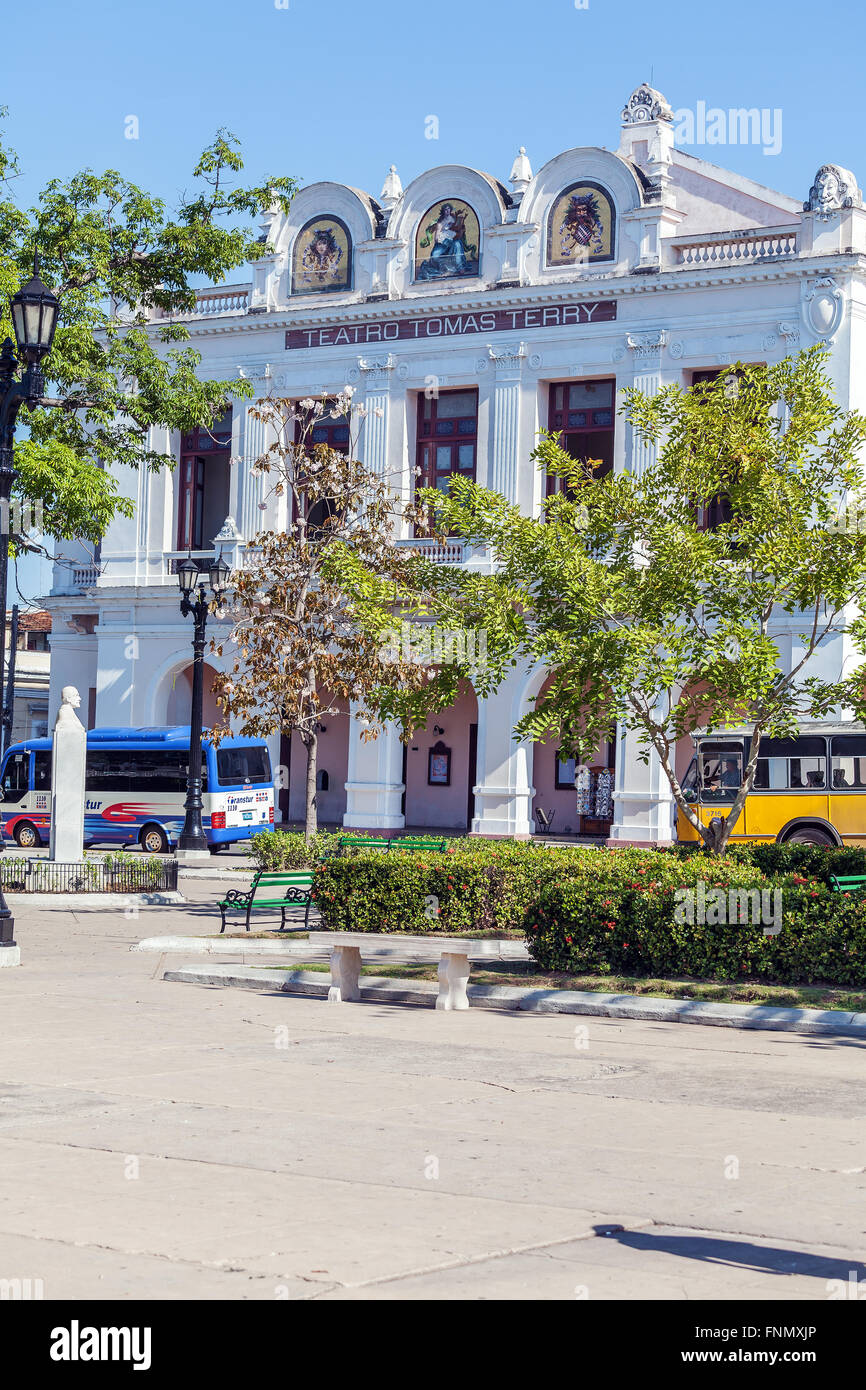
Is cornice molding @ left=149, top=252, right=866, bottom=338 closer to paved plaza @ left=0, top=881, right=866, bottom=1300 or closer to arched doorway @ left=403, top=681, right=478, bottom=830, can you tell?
arched doorway @ left=403, top=681, right=478, bottom=830

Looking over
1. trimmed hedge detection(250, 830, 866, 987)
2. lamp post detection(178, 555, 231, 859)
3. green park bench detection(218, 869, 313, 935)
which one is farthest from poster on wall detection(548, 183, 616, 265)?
trimmed hedge detection(250, 830, 866, 987)

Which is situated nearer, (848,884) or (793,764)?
(848,884)

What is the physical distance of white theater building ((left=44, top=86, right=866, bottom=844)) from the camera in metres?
36.8

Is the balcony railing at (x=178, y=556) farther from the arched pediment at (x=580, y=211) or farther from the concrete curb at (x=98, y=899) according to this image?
the concrete curb at (x=98, y=899)

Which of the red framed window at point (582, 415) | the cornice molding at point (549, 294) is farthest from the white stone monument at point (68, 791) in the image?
the red framed window at point (582, 415)

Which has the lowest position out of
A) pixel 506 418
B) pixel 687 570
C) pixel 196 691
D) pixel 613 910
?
pixel 613 910

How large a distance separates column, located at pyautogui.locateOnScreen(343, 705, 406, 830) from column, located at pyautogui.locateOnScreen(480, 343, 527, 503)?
675 cm

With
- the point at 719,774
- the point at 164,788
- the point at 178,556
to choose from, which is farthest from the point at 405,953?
the point at 178,556

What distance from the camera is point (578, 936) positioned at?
52.0ft

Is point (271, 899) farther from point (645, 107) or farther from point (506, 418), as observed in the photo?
point (645, 107)

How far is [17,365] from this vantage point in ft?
58.6

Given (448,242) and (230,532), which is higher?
(448,242)

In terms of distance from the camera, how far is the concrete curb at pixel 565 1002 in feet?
44.6

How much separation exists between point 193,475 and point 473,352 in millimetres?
9331
